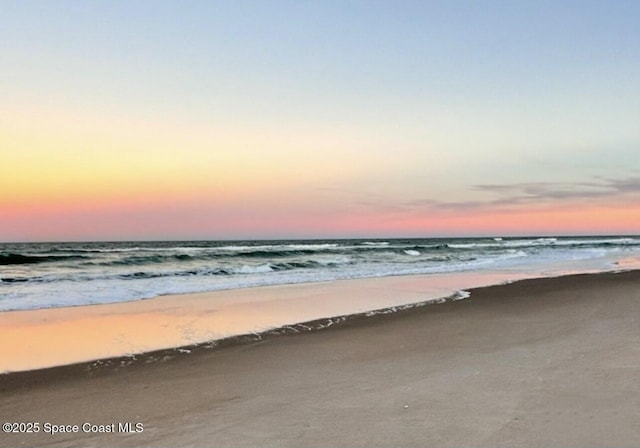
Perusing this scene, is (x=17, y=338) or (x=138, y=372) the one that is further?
(x=17, y=338)

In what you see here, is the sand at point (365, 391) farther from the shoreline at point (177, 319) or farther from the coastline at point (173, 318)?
the coastline at point (173, 318)

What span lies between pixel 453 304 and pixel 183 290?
781 centimetres

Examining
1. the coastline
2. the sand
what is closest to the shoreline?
the coastline

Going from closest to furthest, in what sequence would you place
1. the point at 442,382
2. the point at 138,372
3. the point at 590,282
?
the point at 442,382, the point at 138,372, the point at 590,282

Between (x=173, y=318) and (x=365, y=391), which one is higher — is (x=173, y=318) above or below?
below

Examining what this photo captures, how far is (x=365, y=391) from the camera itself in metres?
4.70

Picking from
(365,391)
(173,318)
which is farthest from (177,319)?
(365,391)

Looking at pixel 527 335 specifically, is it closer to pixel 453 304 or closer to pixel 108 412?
pixel 453 304

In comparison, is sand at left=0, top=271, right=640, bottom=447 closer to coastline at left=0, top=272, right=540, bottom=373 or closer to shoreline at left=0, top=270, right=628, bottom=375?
shoreline at left=0, top=270, right=628, bottom=375

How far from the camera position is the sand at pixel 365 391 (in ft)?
12.1

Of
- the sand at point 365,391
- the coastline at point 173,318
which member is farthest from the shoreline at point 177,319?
the sand at point 365,391

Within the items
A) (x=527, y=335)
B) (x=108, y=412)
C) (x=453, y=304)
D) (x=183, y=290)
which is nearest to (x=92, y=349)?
(x=108, y=412)

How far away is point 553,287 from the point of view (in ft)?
46.9

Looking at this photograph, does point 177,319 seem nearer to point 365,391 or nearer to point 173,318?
point 173,318
